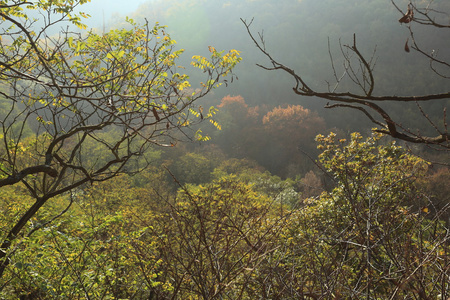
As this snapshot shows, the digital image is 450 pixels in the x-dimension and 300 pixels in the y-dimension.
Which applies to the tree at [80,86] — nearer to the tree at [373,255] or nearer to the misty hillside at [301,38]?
the tree at [373,255]

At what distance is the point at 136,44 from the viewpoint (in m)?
6.31

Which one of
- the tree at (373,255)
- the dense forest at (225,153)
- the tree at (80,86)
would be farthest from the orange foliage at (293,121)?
the tree at (80,86)

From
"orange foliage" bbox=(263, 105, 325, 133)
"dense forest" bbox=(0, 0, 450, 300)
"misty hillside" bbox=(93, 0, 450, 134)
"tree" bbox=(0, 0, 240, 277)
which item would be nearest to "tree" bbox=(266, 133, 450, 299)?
"dense forest" bbox=(0, 0, 450, 300)

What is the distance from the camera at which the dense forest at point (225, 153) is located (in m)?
2.21

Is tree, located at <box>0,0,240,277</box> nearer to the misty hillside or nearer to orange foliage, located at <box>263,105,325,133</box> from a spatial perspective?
orange foliage, located at <box>263,105,325,133</box>

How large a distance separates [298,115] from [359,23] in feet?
113

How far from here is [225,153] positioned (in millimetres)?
42406

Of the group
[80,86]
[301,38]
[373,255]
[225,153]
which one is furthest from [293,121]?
[80,86]

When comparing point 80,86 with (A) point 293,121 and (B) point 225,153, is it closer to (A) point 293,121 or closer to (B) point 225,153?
(B) point 225,153

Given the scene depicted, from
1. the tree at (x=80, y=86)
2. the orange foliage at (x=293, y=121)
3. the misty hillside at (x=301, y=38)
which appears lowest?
the tree at (x=80, y=86)

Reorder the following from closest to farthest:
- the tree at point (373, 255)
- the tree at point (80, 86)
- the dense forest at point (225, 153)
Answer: the tree at point (373, 255), the dense forest at point (225, 153), the tree at point (80, 86)

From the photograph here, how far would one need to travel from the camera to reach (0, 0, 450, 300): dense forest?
221 centimetres

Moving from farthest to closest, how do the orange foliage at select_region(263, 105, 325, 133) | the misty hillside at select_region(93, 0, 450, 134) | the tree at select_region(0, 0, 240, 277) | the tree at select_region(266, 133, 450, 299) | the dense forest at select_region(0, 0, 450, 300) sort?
the misty hillside at select_region(93, 0, 450, 134)
the orange foliage at select_region(263, 105, 325, 133)
the tree at select_region(0, 0, 240, 277)
the dense forest at select_region(0, 0, 450, 300)
the tree at select_region(266, 133, 450, 299)

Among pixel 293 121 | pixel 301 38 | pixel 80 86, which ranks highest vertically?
pixel 301 38
